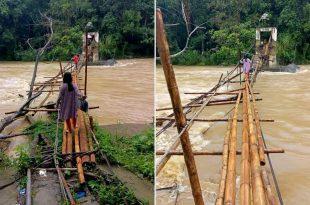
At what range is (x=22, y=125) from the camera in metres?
7.11

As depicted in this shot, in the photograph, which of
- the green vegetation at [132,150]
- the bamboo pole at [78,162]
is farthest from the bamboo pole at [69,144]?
the green vegetation at [132,150]

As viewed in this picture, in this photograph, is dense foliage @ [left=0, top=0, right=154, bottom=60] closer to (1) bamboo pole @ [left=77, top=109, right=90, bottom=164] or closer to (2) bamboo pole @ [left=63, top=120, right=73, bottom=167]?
(1) bamboo pole @ [left=77, top=109, right=90, bottom=164]

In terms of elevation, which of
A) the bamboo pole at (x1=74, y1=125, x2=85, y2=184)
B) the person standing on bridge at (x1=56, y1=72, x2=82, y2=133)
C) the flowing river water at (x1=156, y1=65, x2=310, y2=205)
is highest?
the person standing on bridge at (x1=56, y1=72, x2=82, y2=133)

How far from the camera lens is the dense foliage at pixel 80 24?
24078 mm

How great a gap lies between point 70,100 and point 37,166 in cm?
112

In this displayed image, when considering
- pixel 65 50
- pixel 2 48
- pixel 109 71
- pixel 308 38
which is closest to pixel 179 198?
pixel 109 71

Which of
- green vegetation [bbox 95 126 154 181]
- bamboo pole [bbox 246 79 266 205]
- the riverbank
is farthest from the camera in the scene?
green vegetation [bbox 95 126 154 181]

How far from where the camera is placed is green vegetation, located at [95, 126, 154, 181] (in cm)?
473

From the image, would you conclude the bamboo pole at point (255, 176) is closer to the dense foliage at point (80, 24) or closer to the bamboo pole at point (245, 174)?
the bamboo pole at point (245, 174)

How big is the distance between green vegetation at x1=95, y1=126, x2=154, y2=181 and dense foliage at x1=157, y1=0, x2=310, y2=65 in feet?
53.2

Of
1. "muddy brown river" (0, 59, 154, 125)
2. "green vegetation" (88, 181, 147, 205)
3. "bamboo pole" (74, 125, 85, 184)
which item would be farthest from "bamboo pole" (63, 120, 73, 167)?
"muddy brown river" (0, 59, 154, 125)

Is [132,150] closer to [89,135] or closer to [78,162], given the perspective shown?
[89,135]

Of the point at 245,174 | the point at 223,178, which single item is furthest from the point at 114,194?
the point at 245,174

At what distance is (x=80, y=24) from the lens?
25188 mm
